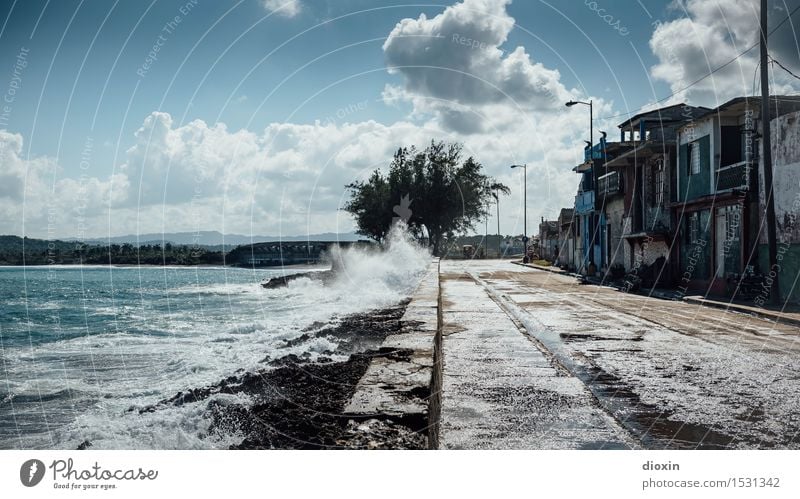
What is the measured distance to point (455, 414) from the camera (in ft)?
17.7

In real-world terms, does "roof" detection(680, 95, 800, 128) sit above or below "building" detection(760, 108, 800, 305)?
above

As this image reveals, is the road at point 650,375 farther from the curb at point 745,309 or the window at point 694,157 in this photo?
the window at point 694,157

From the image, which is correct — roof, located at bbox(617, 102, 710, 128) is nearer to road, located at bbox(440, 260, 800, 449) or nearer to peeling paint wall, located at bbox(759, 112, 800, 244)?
peeling paint wall, located at bbox(759, 112, 800, 244)

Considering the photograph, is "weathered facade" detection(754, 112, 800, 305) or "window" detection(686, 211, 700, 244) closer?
"weathered facade" detection(754, 112, 800, 305)

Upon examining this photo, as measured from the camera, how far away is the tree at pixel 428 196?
61250 millimetres

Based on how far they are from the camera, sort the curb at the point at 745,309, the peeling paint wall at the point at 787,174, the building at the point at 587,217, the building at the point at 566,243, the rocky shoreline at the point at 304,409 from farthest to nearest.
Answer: the building at the point at 566,243 < the building at the point at 587,217 < the peeling paint wall at the point at 787,174 < the curb at the point at 745,309 < the rocky shoreline at the point at 304,409

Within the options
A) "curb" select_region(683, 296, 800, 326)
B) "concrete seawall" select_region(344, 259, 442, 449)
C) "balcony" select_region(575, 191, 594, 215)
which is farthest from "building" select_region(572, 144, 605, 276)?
"concrete seawall" select_region(344, 259, 442, 449)

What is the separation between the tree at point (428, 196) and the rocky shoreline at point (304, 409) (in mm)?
48789

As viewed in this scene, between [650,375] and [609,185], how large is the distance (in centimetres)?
3193

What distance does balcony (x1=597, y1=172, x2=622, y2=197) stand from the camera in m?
35.8

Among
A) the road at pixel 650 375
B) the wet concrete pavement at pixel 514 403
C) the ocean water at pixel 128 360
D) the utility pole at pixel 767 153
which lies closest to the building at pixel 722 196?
the utility pole at pixel 767 153

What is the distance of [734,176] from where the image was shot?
70.8ft

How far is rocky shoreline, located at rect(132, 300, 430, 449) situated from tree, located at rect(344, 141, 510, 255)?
48789 mm
